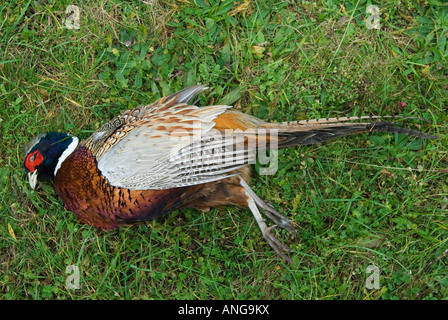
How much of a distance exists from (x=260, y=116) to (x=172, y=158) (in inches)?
35.4

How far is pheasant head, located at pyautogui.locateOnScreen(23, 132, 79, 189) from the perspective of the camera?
3.04 metres

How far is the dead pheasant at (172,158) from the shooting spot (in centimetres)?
264

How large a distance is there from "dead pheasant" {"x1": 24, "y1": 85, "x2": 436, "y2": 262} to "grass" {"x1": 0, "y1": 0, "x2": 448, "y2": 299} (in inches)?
10.7

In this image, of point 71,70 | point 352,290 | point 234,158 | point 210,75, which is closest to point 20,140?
point 71,70

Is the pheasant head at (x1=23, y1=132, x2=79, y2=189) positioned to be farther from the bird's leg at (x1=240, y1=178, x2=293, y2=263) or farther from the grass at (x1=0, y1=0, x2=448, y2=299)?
the bird's leg at (x1=240, y1=178, x2=293, y2=263)

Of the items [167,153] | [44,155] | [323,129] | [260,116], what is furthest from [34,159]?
[323,129]

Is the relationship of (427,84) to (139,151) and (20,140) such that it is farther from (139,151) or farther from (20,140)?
(20,140)

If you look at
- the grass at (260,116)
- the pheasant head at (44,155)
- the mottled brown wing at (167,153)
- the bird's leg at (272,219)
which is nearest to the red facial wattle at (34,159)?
the pheasant head at (44,155)

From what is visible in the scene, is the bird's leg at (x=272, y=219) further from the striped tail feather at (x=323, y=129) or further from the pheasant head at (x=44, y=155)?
the pheasant head at (x=44, y=155)

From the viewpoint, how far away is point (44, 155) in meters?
3.05

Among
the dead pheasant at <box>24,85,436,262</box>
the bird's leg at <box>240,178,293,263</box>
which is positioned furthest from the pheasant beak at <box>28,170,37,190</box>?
the bird's leg at <box>240,178,293,263</box>

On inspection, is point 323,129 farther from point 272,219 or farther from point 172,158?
point 172,158

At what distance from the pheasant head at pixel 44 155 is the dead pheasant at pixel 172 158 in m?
0.03

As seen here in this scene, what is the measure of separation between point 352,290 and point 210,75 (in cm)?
197
